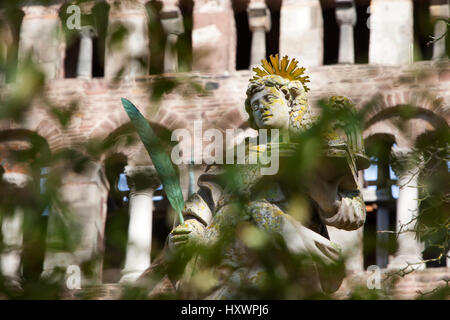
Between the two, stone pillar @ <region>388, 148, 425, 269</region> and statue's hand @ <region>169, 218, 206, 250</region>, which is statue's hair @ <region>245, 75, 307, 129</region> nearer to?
statue's hand @ <region>169, 218, 206, 250</region>

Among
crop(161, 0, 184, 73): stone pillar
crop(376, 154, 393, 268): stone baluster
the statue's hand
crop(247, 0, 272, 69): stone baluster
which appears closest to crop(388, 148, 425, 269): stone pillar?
crop(376, 154, 393, 268): stone baluster

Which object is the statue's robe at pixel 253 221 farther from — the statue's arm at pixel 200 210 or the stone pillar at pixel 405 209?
the stone pillar at pixel 405 209

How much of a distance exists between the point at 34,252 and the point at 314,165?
7.32 ft

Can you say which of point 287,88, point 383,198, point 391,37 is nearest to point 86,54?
point 391,37

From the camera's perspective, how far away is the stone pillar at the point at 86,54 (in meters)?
20.6

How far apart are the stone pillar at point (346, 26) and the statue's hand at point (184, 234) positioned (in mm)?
10176

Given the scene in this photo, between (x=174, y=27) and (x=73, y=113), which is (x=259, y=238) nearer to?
(x=73, y=113)

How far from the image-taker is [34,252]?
25.9 feet

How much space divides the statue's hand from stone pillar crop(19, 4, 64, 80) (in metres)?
10.5

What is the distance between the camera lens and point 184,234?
9891mm

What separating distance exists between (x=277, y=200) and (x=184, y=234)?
0.60 m

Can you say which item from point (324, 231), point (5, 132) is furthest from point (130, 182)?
point (324, 231)

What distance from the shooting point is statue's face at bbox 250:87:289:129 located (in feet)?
33.9
